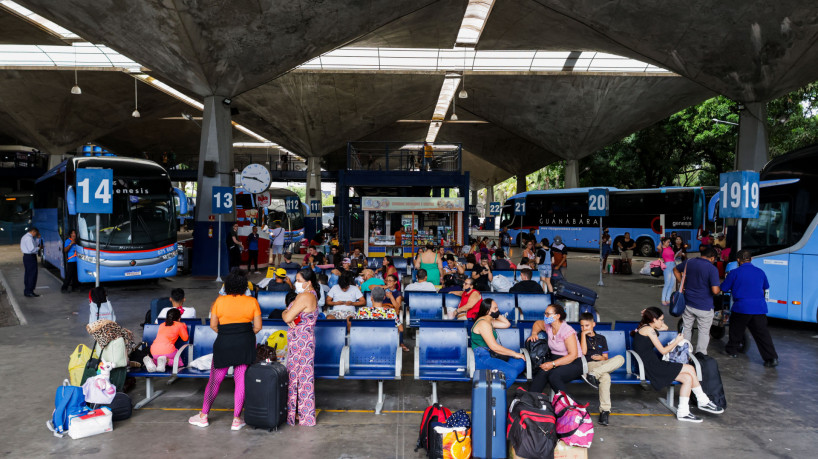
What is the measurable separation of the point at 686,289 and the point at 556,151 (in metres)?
29.7

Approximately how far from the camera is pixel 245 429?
6207 mm

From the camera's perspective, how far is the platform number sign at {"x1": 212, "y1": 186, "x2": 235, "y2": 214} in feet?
60.1

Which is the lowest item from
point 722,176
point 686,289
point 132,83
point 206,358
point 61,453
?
point 61,453

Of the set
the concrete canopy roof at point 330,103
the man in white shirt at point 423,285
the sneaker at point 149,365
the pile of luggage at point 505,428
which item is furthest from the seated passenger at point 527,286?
the concrete canopy roof at point 330,103

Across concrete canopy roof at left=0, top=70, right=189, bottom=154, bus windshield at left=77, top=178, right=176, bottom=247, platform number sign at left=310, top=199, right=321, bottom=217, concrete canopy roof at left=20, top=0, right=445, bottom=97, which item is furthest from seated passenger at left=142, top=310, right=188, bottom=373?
concrete canopy roof at left=0, top=70, right=189, bottom=154

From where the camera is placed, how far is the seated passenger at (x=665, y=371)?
6.66 m

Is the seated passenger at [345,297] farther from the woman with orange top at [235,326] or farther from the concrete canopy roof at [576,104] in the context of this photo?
the concrete canopy roof at [576,104]

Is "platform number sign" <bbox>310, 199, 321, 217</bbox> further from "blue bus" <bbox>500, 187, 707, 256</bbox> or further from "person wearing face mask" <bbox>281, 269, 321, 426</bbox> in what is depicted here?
"person wearing face mask" <bbox>281, 269, 321, 426</bbox>

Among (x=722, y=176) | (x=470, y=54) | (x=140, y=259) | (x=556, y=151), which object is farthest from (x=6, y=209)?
(x=722, y=176)

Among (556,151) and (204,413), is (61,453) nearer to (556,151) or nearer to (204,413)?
(204,413)

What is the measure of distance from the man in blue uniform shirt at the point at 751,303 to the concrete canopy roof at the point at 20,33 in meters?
25.8

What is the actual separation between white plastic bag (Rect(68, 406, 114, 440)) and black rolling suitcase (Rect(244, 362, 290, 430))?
142cm

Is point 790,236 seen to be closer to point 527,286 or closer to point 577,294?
point 577,294

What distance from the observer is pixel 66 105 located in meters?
35.2
